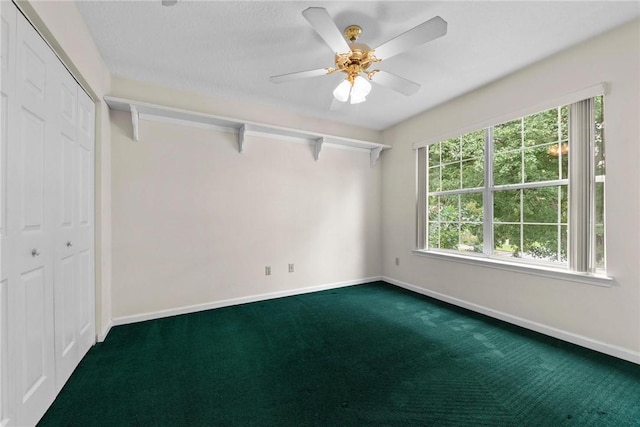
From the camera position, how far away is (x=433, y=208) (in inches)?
152

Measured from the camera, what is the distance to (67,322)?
1.81 m

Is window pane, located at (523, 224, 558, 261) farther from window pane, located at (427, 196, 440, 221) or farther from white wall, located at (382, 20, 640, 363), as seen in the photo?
window pane, located at (427, 196, 440, 221)

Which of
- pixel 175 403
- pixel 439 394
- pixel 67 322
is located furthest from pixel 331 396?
pixel 67 322

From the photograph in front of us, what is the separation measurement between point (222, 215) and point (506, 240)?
11.0ft

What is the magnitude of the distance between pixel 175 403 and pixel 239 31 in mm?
2671

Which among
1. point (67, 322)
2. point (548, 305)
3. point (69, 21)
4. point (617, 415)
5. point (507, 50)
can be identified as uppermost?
point (507, 50)

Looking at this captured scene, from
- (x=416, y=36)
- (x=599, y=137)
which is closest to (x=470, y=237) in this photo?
(x=599, y=137)

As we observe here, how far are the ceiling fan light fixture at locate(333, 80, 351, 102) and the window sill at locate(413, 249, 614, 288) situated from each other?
7.91 ft

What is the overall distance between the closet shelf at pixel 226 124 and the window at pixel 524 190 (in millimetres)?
1269

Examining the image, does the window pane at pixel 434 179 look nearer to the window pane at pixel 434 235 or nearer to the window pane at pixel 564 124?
the window pane at pixel 434 235

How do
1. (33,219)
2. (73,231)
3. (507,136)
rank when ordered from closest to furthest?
(33,219)
(73,231)
(507,136)

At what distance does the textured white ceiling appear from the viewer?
6.12 feet

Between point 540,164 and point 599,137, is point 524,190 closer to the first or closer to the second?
point 540,164

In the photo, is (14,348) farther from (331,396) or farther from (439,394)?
(439,394)
